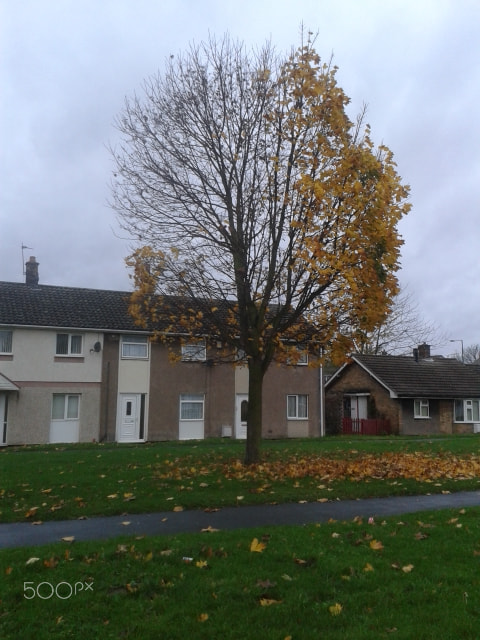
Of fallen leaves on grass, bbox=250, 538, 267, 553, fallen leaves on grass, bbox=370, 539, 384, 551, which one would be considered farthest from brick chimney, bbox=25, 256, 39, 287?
fallen leaves on grass, bbox=370, 539, 384, 551

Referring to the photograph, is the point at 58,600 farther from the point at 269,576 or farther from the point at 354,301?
the point at 354,301

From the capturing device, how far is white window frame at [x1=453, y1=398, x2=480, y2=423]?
40.8 m

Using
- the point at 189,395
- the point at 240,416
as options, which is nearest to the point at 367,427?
the point at 240,416

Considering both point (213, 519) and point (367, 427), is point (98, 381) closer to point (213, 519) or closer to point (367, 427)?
point (367, 427)

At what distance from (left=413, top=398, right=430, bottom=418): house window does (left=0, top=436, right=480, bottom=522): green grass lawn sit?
71.9 ft

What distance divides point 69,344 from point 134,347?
3016 mm

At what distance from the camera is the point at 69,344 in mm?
29797

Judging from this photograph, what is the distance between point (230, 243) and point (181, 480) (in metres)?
5.13

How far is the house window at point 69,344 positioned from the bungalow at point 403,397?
16.3 meters

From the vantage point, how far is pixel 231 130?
14.1 m

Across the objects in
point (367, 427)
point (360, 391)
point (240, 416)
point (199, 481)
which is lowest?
point (199, 481)

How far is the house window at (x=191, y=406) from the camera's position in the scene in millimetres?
31594

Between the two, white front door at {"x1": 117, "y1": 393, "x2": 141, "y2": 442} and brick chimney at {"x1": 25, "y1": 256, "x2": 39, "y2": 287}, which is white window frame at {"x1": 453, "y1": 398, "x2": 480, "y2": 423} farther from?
brick chimney at {"x1": 25, "y1": 256, "x2": 39, "y2": 287}

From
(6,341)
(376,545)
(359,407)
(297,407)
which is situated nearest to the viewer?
(376,545)
